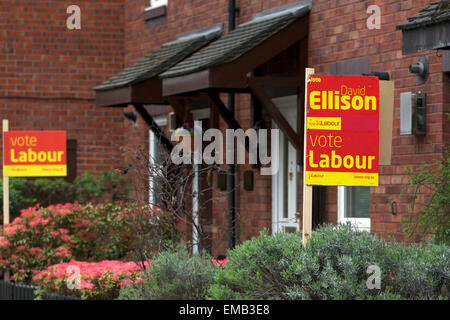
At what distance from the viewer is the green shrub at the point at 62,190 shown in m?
16.8

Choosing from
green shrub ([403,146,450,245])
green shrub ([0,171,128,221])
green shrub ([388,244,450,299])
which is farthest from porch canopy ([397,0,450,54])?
green shrub ([0,171,128,221])

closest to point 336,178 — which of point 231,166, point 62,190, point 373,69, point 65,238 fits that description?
point 373,69

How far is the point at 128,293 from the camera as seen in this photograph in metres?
7.64

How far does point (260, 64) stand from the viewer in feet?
38.7

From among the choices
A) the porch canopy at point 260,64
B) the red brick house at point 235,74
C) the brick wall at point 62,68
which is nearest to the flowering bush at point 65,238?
the red brick house at point 235,74

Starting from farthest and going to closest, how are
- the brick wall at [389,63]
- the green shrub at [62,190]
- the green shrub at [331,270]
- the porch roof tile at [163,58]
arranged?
the green shrub at [62,190]
the porch roof tile at [163,58]
the brick wall at [389,63]
the green shrub at [331,270]

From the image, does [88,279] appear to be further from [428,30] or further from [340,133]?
[428,30]

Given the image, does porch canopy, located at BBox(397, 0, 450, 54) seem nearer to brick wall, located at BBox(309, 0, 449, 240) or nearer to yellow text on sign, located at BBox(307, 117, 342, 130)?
brick wall, located at BBox(309, 0, 449, 240)

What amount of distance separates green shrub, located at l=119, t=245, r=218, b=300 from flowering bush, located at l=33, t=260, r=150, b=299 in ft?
6.35

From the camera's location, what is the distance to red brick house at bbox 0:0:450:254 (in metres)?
10.4

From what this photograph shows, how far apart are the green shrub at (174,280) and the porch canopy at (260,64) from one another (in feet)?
14.1

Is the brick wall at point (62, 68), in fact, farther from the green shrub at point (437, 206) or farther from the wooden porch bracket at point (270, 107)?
the green shrub at point (437, 206)
